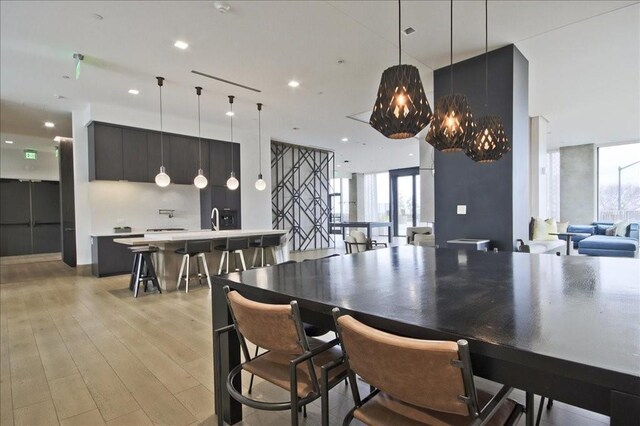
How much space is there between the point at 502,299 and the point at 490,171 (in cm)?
334

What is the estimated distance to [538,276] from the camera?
1.71m

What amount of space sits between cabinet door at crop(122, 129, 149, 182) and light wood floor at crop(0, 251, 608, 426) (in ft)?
8.47

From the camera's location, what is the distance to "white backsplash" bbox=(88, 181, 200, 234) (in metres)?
6.41

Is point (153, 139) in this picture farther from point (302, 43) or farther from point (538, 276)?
point (538, 276)

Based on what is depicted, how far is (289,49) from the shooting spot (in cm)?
412

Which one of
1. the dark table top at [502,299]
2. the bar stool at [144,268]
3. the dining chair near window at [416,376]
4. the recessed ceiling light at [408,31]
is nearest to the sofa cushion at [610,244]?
the dark table top at [502,299]

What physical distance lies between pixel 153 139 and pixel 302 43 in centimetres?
429

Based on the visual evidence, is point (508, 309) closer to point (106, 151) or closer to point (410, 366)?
point (410, 366)

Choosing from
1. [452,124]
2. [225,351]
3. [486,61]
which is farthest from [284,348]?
[486,61]

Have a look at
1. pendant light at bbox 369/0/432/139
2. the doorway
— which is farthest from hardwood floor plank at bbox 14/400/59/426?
the doorway

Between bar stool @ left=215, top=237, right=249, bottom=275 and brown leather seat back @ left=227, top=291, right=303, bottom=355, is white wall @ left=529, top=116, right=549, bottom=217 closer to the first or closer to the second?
bar stool @ left=215, top=237, right=249, bottom=275

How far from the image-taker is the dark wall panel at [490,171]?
13.2 ft

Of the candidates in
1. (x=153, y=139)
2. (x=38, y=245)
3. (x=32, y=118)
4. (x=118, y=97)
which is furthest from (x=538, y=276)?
(x=38, y=245)

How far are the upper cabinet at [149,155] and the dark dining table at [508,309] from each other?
18.4 feet
